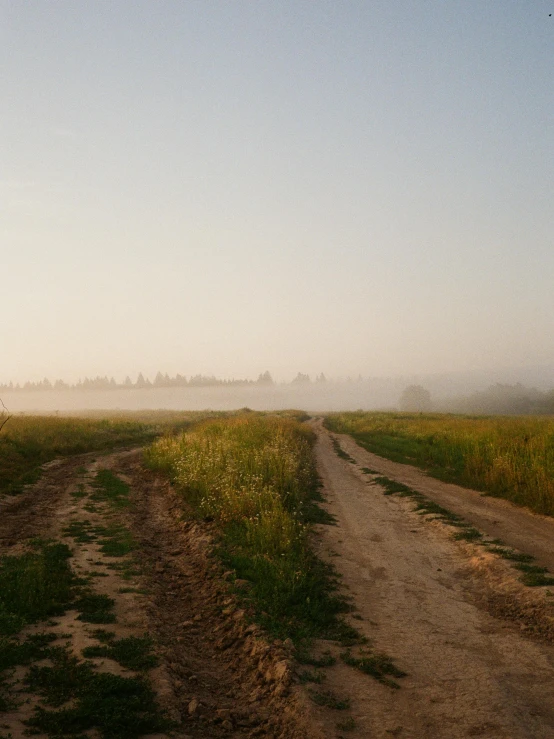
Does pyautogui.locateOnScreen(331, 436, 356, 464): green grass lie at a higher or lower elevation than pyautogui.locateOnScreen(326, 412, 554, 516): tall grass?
lower

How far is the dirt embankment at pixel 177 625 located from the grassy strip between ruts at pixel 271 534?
443 mm

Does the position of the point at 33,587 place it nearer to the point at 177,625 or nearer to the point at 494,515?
the point at 177,625

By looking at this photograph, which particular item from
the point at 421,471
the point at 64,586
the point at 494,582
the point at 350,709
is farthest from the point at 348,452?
the point at 350,709

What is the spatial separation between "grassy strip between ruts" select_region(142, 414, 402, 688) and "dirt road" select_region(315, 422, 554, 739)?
1.82 feet

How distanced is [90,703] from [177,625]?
2511mm

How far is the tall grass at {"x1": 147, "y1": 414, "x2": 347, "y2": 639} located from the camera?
7.47m

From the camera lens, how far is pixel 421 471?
2191 centimetres

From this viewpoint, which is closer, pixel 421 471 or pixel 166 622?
pixel 166 622

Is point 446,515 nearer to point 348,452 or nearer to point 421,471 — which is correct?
point 421,471

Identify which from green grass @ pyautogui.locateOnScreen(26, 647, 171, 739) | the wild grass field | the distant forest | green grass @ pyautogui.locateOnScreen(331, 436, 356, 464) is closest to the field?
green grass @ pyautogui.locateOnScreen(26, 647, 171, 739)

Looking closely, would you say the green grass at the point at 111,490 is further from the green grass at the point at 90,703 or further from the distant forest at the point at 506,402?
the distant forest at the point at 506,402

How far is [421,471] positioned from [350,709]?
17.8 m

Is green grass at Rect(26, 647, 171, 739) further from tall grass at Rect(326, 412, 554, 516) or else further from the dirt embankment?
tall grass at Rect(326, 412, 554, 516)

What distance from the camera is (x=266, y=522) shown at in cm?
1054
